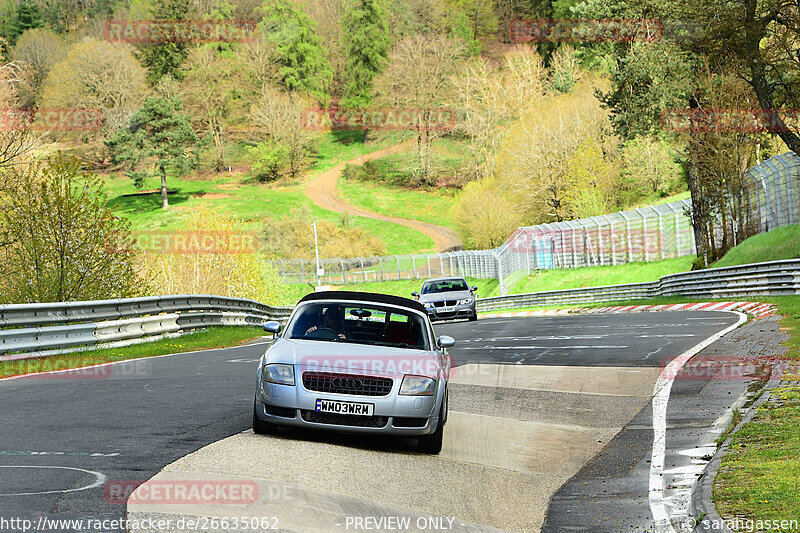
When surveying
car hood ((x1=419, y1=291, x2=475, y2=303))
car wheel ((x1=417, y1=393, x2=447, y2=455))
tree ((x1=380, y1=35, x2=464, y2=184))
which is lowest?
car hood ((x1=419, y1=291, x2=475, y2=303))

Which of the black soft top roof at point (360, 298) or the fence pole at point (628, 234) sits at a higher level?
the black soft top roof at point (360, 298)

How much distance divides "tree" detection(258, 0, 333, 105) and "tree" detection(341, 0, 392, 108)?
6009 millimetres

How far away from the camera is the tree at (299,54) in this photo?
470 ft

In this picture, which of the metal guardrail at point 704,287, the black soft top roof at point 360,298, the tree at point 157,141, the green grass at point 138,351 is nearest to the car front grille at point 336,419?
the black soft top roof at point 360,298

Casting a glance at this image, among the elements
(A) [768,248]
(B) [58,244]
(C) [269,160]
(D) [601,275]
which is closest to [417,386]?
(B) [58,244]

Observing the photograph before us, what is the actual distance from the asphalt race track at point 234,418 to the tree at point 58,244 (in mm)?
5324

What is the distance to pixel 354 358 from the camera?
8.81 metres

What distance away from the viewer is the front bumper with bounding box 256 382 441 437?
8.49 m

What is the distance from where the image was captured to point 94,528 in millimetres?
5129

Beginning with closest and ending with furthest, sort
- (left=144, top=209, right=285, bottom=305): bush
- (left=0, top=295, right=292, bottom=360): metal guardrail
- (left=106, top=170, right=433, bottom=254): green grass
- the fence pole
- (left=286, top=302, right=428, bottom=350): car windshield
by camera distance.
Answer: (left=286, top=302, right=428, bottom=350): car windshield → (left=0, top=295, right=292, bottom=360): metal guardrail → (left=144, top=209, right=285, bottom=305): bush → the fence pole → (left=106, top=170, right=433, bottom=254): green grass

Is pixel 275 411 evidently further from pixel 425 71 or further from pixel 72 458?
pixel 425 71

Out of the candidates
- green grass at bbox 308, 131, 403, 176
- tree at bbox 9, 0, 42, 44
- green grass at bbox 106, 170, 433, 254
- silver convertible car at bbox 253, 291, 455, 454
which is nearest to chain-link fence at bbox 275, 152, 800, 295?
green grass at bbox 106, 170, 433, 254

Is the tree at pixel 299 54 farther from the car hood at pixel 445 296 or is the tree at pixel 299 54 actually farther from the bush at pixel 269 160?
the car hood at pixel 445 296

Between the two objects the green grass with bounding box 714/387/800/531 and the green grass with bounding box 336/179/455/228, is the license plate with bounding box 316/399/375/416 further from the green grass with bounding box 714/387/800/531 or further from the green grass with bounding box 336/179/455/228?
the green grass with bounding box 336/179/455/228
